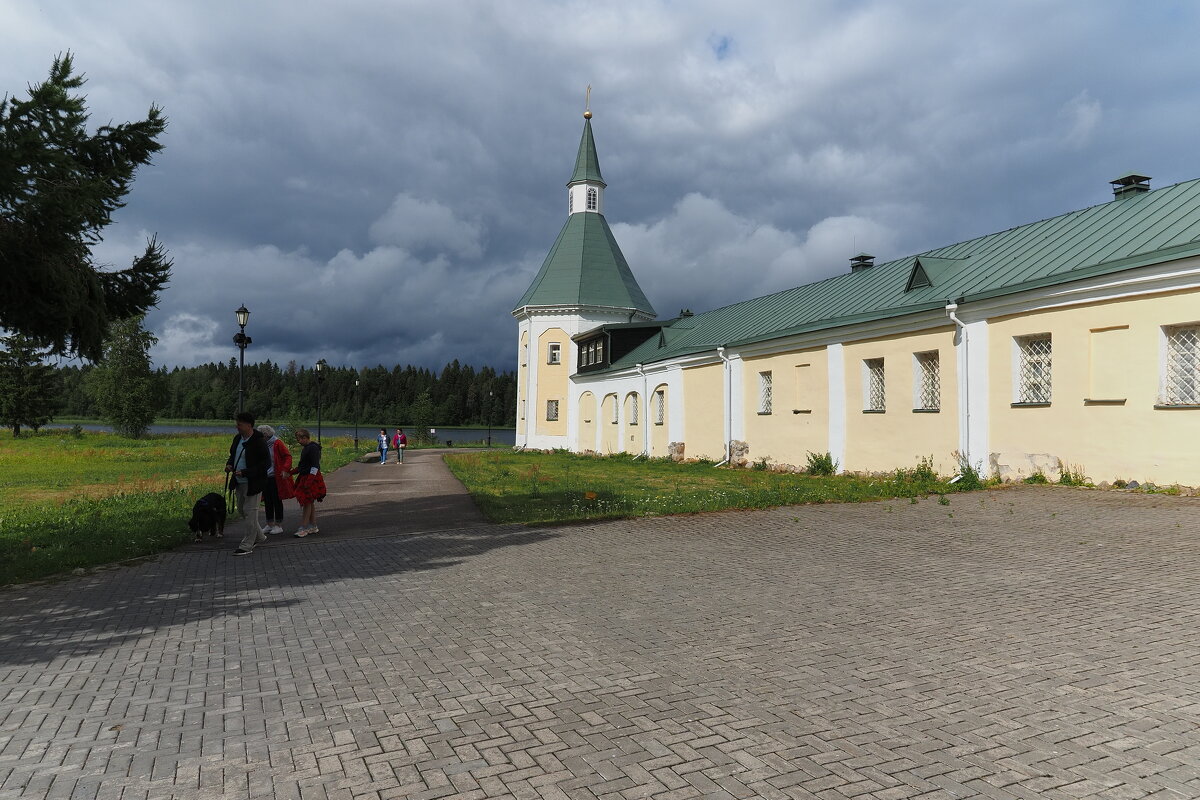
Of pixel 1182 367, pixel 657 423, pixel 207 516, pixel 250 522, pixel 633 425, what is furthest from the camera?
pixel 633 425

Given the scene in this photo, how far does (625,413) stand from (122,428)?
53.0 meters

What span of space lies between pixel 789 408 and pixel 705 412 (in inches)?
225

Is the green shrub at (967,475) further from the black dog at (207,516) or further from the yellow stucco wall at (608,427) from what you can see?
the yellow stucco wall at (608,427)

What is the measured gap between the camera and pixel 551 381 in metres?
48.1

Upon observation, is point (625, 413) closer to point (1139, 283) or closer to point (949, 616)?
point (1139, 283)

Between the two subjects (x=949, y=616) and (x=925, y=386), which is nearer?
(x=949, y=616)

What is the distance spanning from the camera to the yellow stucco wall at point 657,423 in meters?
32.0

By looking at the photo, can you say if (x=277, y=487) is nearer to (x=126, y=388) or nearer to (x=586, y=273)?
(x=586, y=273)

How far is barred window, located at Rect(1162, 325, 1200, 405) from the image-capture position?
41.3ft

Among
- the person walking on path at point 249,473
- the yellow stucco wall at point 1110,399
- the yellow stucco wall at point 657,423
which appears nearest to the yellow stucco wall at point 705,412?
the yellow stucco wall at point 657,423

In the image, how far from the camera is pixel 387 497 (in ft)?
58.1

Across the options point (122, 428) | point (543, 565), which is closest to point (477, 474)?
point (543, 565)

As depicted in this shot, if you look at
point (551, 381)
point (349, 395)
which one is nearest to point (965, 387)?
point (551, 381)

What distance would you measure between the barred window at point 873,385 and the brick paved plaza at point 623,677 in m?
11.5
